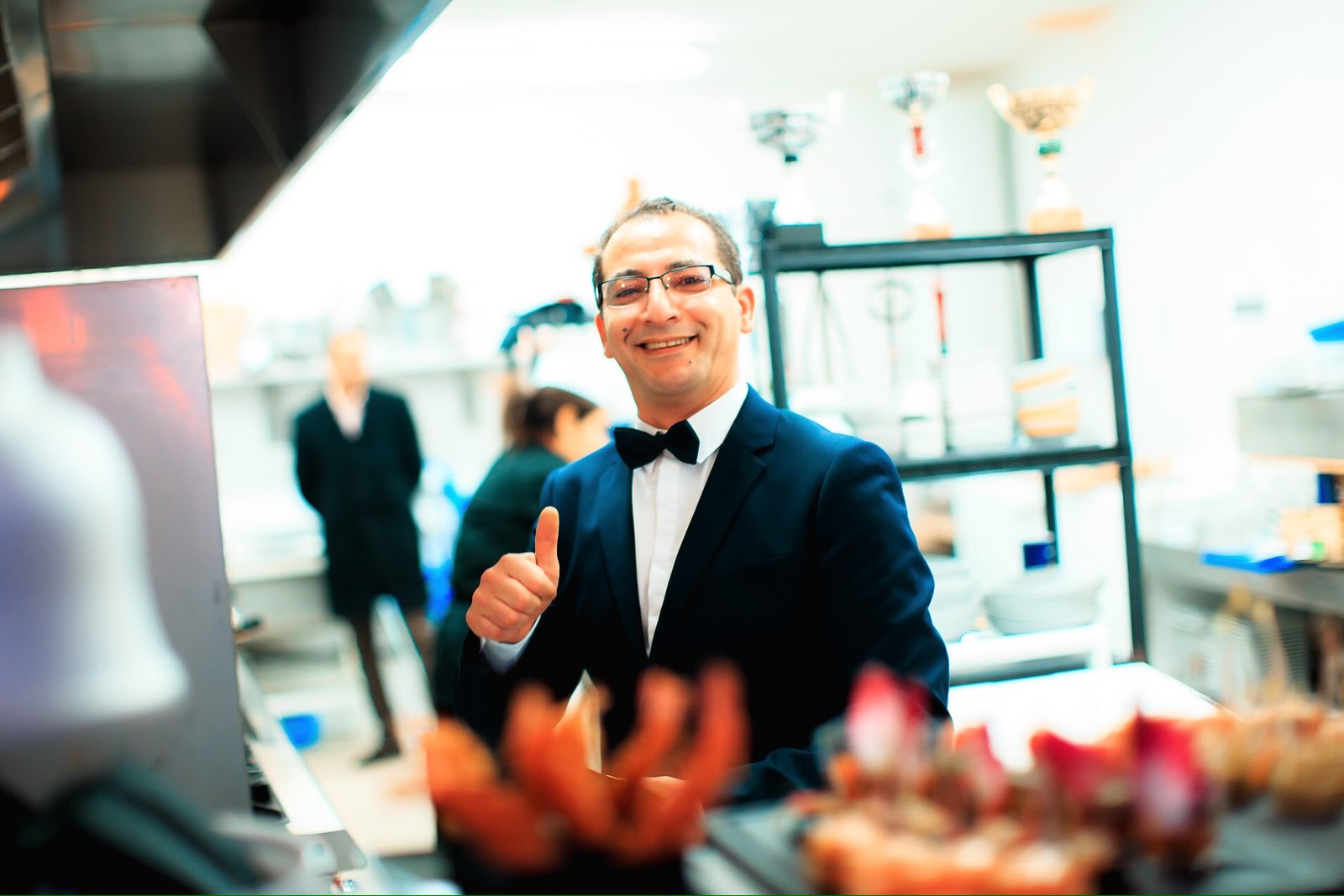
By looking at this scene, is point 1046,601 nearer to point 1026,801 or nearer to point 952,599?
point 952,599

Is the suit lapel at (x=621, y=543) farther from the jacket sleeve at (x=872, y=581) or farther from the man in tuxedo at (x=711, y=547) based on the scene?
the jacket sleeve at (x=872, y=581)

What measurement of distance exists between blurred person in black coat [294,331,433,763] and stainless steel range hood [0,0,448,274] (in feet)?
7.78

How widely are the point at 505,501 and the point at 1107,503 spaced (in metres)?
2.20

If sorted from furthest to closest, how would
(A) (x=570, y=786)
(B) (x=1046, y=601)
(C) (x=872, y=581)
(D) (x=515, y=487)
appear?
(D) (x=515, y=487)
(B) (x=1046, y=601)
(C) (x=872, y=581)
(A) (x=570, y=786)

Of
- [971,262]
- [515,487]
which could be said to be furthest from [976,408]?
[515,487]

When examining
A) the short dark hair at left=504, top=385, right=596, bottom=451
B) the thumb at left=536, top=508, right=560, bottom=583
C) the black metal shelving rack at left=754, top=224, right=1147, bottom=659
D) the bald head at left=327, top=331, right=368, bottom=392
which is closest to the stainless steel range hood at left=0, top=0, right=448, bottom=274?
the thumb at left=536, top=508, right=560, bottom=583

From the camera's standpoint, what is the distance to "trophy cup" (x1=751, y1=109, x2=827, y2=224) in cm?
281

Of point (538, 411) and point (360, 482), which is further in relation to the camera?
point (360, 482)

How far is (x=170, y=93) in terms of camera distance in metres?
1.72

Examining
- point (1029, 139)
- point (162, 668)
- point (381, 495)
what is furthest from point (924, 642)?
point (1029, 139)

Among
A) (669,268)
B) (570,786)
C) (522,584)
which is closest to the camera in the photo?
(570,786)

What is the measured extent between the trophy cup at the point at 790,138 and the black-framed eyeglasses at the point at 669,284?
134cm

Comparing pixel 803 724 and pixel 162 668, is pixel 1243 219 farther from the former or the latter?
pixel 162 668

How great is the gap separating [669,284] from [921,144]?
5.65 feet
